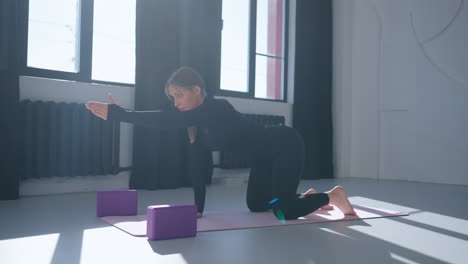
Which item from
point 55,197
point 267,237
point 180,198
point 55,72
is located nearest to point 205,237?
point 267,237

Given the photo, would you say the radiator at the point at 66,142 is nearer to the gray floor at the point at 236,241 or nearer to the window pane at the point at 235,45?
the gray floor at the point at 236,241

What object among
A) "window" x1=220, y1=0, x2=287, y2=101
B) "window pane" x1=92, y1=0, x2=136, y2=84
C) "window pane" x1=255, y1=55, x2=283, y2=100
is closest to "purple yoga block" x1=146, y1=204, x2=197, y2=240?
"window pane" x1=92, y1=0, x2=136, y2=84

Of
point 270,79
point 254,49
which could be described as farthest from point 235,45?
point 270,79

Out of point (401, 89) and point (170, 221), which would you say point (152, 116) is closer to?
point (170, 221)

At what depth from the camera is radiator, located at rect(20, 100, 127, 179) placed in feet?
10.3

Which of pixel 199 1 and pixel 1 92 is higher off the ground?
pixel 199 1

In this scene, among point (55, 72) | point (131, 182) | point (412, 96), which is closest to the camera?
point (55, 72)

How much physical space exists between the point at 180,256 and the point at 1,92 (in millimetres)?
2106

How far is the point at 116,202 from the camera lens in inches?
93.1

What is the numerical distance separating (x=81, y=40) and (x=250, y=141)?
6.76ft

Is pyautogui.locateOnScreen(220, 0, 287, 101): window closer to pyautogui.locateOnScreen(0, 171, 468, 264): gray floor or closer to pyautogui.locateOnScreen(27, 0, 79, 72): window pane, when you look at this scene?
pyautogui.locateOnScreen(27, 0, 79, 72): window pane

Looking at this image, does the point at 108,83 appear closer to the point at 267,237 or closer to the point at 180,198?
the point at 180,198

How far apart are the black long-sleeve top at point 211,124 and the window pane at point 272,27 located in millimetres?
3327

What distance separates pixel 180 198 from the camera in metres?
3.27
